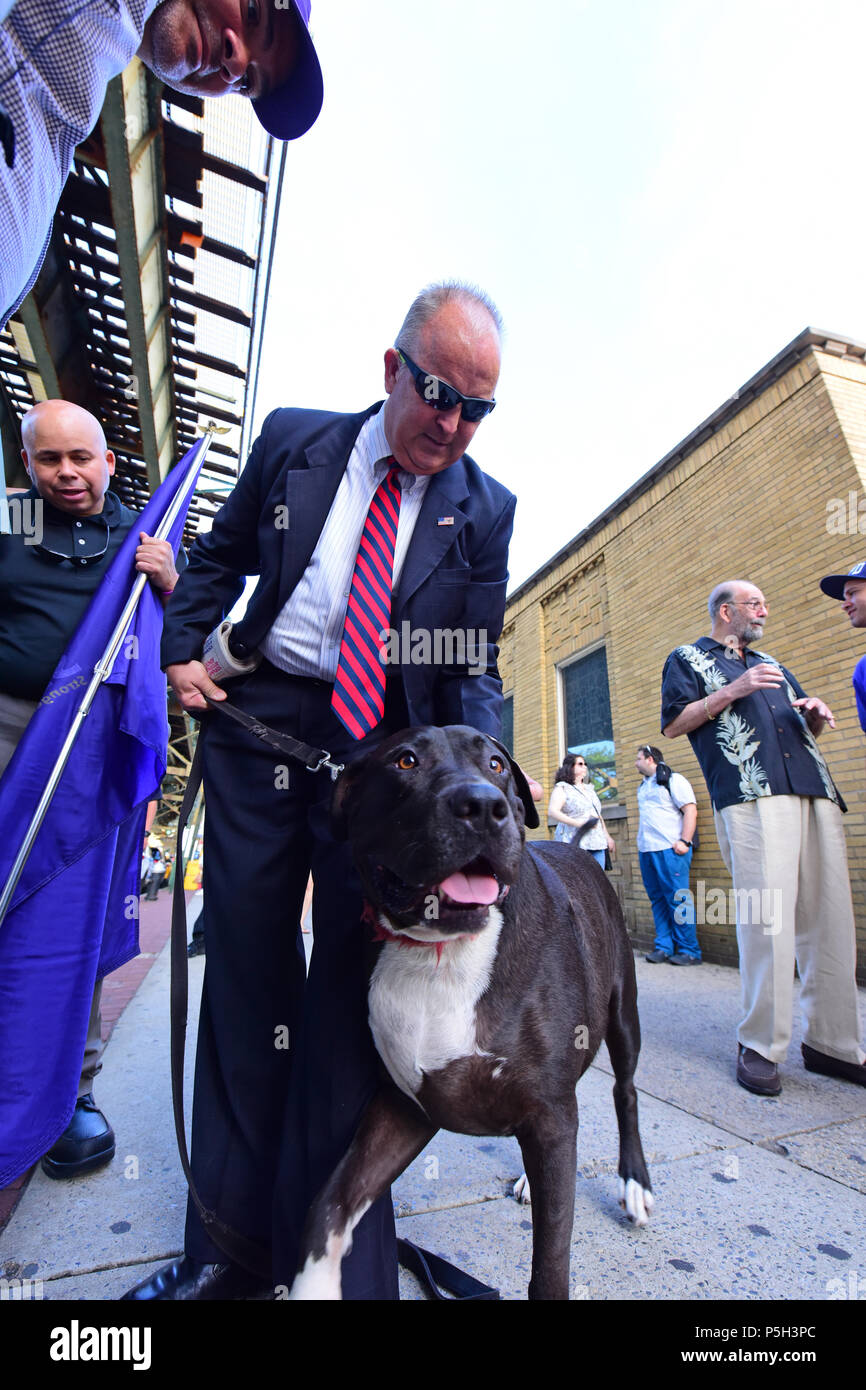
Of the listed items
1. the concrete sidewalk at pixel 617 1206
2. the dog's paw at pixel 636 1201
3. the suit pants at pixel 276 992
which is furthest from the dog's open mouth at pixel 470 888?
the dog's paw at pixel 636 1201

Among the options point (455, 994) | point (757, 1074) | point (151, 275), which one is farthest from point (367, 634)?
point (151, 275)

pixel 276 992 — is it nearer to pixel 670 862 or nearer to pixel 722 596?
pixel 722 596

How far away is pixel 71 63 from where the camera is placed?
888 millimetres

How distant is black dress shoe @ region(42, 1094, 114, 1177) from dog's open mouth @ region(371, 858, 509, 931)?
5.91ft

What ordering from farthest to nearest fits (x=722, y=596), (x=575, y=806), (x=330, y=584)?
(x=575, y=806) → (x=722, y=596) → (x=330, y=584)

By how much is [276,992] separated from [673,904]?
6.53 metres

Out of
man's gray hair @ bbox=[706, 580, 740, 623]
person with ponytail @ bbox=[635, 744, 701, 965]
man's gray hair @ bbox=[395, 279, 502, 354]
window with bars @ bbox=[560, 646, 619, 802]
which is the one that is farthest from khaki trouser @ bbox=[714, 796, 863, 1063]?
window with bars @ bbox=[560, 646, 619, 802]

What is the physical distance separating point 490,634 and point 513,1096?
1.16 m

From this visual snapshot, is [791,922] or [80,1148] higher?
[791,922]

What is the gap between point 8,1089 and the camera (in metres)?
1.92

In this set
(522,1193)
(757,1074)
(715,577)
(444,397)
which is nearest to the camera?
(444,397)

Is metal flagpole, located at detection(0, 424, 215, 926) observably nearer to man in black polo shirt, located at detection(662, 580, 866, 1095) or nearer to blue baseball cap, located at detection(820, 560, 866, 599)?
man in black polo shirt, located at detection(662, 580, 866, 1095)

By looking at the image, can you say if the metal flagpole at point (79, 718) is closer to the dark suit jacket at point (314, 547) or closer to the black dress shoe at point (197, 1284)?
the dark suit jacket at point (314, 547)

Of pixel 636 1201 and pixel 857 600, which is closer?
pixel 636 1201
